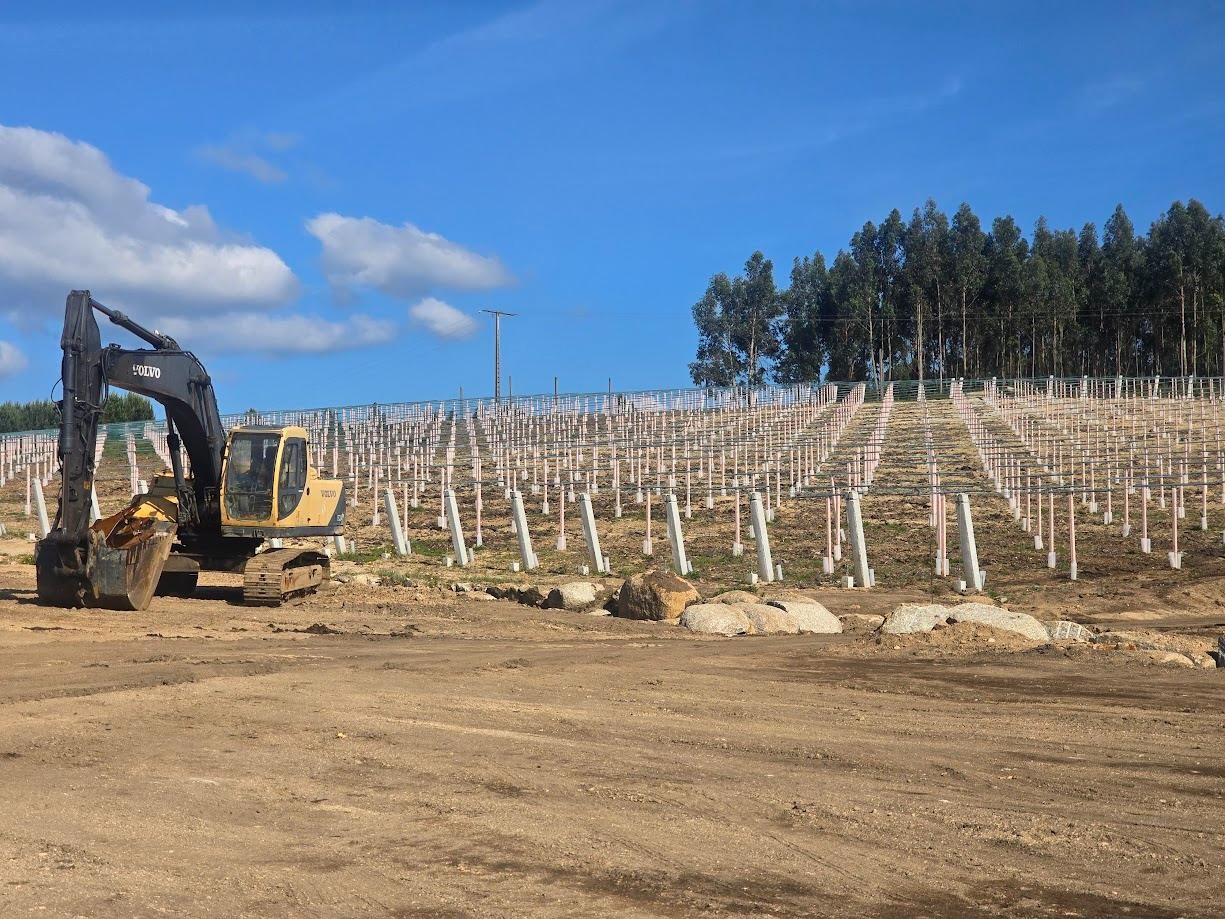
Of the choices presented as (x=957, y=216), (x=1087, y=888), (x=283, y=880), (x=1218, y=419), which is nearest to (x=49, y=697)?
(x=283, y=880)

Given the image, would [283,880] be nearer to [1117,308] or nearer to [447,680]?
[447,680]

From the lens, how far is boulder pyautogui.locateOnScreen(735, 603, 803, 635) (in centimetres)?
1463

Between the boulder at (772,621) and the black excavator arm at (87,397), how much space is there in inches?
284

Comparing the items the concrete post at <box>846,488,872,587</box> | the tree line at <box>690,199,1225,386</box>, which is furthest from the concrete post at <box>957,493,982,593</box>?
the tree line at <box>690,199,1225,386</box>

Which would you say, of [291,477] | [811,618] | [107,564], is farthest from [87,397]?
[811,618]

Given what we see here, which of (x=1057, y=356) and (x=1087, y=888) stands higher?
(x=1057, y=356)

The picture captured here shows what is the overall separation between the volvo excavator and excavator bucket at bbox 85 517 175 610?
0.01m

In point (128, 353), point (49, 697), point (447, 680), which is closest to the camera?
point (49, 697)

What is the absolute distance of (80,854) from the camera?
18.3 feet

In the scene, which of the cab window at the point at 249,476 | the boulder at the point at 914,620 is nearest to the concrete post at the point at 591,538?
the cab window at the point at 249,476

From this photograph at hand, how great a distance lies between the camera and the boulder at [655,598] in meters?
15.8

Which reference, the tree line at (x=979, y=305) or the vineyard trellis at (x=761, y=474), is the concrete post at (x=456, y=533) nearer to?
the vineyard trellis at (x=761, y=474)

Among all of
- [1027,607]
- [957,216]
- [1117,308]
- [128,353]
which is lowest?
[1027,607]

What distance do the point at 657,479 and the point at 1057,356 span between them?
6211cm
